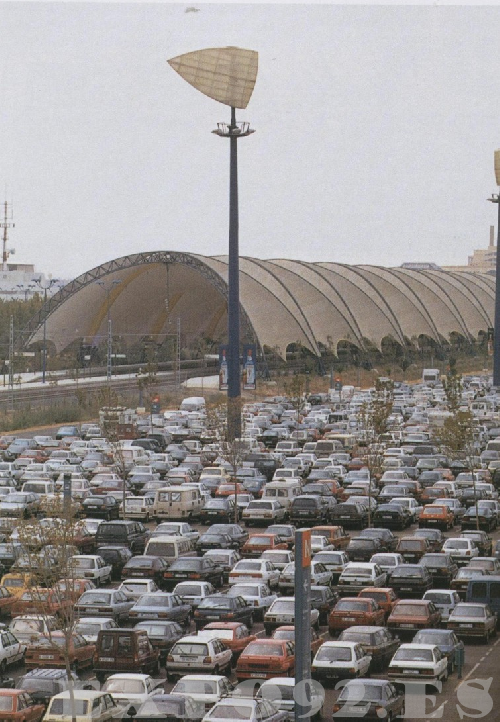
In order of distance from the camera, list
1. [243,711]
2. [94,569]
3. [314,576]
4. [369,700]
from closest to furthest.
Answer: [243,711] → [369,700] → [314,576] → [94,569]

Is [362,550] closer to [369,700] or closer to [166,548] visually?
[166,548]

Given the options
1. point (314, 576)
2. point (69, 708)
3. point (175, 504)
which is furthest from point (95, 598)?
point (175, 504)

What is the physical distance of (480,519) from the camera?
37.6 m

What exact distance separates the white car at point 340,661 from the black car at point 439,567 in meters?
8.31

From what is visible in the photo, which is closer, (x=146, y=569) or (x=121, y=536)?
(x=146, y=569)

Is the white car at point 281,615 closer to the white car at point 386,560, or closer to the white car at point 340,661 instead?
the white car at point 340,661

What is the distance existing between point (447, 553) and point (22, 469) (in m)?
19.4

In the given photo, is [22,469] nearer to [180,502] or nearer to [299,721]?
[180,502]

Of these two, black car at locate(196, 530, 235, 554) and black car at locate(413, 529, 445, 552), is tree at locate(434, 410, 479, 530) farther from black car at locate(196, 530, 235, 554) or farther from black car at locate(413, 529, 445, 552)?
black car at locate(196, 530, 235, 554)

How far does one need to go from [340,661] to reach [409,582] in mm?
7240

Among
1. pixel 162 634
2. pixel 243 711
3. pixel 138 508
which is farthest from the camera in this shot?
pixel 138 508

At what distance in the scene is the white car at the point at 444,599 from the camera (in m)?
25.7

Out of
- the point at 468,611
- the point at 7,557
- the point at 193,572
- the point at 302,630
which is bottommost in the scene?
the point at 468,611

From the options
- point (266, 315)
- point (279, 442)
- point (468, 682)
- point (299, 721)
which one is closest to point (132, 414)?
point (279, 442)
